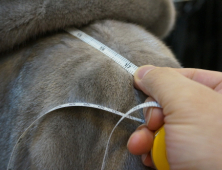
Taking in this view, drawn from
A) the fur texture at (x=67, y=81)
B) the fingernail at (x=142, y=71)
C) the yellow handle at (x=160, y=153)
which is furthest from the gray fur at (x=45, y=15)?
the yellow handle at (x=160, y=153)

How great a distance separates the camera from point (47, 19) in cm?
49

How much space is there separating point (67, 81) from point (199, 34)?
1.16 m

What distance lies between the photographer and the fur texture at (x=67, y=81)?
15.0 inches

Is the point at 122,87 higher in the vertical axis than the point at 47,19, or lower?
lower

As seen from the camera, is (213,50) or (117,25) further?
(213,50)

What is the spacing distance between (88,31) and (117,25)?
0.09 metres

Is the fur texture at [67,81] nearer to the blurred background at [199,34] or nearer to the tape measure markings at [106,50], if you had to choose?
the tape measure markings at [106,50]

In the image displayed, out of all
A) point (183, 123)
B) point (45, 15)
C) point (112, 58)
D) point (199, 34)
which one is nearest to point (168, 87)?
point (183, 123)

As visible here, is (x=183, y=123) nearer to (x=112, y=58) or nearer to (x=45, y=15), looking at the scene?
(x=112, y=58)

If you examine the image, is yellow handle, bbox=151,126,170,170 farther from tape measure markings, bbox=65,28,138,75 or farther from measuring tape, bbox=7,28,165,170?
tape measure markings, bbox=65,28,138,75

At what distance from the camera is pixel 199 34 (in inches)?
49.1

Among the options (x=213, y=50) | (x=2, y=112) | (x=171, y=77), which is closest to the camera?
(x=171, y=77)

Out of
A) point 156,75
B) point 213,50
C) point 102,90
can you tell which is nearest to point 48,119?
point 102,90

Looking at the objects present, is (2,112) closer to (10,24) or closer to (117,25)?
(10,24)
